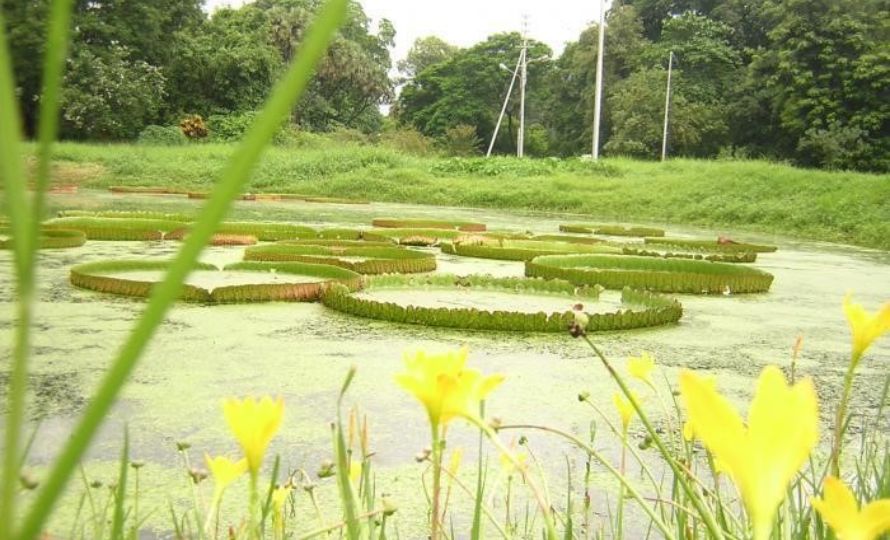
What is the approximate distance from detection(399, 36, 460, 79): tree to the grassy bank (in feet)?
88.7

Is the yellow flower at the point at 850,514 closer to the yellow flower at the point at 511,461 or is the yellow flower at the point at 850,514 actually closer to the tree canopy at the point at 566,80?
the yellow flower at the point at 511,461

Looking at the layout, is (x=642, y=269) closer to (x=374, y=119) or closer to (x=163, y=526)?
(x=163, y=526)

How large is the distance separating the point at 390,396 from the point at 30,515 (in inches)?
71.5

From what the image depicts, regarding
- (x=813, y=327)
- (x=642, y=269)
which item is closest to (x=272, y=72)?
(x=642, y=269)

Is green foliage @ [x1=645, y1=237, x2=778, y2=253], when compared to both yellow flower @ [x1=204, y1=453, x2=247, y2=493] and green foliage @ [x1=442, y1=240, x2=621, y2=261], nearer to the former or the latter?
green foliage @ [x1=442, y1=240, x2=621, y2=261]

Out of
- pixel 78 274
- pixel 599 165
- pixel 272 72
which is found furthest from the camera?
pixel 272 72

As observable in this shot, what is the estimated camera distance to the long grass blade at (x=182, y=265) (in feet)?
0.43

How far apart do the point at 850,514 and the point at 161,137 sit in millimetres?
18554

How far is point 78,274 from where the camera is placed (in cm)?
342

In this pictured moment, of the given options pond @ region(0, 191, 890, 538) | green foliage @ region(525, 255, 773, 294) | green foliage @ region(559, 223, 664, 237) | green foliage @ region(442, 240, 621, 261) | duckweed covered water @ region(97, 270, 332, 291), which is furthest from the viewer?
green foliage @ region(559, 223, 664, 237)

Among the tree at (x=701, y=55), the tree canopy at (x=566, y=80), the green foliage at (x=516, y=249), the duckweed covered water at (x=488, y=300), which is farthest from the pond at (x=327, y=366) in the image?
the tree at (x=701, y=55)

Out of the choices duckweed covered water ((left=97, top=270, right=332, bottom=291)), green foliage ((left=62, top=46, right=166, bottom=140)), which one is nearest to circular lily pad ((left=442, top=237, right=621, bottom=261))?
duckweed covered water ((left=97, top=270, right=332, bottom=291))

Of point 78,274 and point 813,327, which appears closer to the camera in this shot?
point 813,327

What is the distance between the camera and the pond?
1.55 meters
